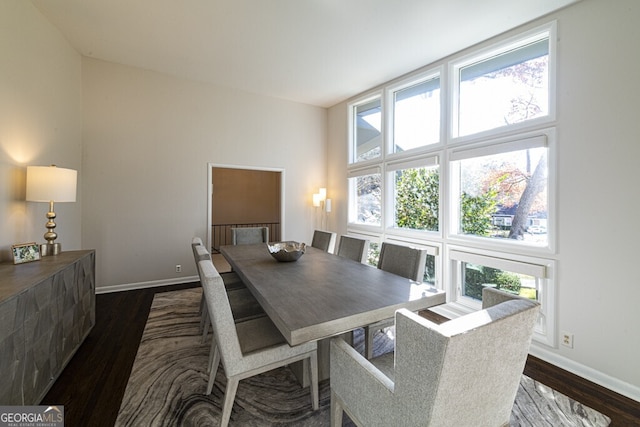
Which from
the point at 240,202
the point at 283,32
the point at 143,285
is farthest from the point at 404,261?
the point at 240,202

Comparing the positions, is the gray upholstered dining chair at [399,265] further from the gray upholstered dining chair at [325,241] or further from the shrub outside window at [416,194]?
the shrub outside window at [416,194]

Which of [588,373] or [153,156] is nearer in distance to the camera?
[588,373]

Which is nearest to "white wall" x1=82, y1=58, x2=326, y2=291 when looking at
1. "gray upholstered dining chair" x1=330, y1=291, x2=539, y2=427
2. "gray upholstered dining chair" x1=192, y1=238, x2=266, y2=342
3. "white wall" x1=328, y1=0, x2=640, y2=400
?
"gray upholstered dining chair" x1=192, y1=238, x2=266, y2=342

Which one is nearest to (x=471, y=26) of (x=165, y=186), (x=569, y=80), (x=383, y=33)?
(x=383, y=33)

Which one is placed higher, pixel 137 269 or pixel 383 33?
pixel 383 33

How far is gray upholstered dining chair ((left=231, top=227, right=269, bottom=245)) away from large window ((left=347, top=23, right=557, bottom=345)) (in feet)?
5.99

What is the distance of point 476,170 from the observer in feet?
10.4

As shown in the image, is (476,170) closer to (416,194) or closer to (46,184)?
(416,194)

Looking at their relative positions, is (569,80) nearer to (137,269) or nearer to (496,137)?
(496,137)

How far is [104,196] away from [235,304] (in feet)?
9.84

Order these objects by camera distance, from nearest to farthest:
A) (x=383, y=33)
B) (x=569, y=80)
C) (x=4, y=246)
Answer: (x=4, y=246) → (x=569, y=80) → (x=383, y=33)

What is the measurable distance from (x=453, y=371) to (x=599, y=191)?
2.38 meters

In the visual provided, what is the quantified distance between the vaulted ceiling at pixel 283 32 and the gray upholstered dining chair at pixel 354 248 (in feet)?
7.62

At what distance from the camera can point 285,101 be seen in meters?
5.21
